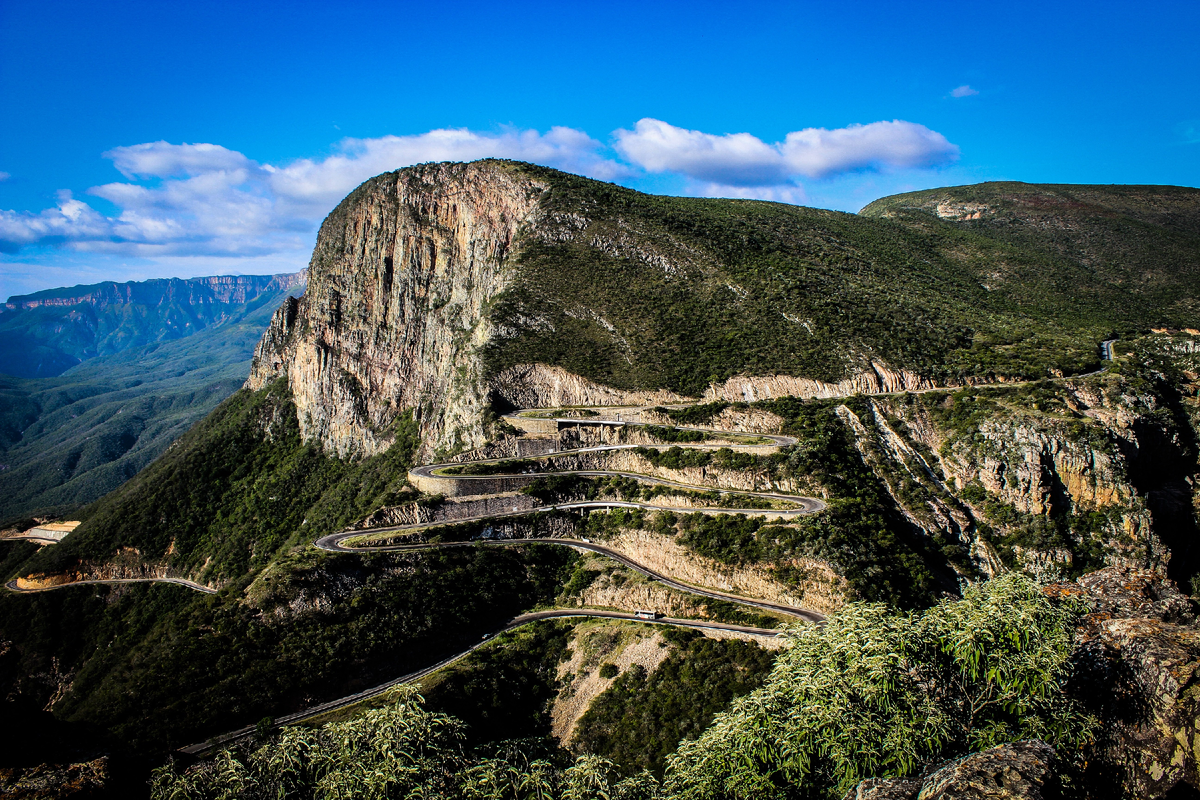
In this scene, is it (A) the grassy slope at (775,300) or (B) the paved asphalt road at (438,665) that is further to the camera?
(A) the grassy slope at (775,300)

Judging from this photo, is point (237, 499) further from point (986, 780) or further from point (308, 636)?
point (986, 780)

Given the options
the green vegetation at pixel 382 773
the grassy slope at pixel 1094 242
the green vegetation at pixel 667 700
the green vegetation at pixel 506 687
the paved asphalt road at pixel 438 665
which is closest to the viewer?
the green vegetation at pixel 382 773

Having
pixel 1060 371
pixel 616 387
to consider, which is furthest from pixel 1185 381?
pixel 616 387

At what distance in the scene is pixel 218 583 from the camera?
87.8m

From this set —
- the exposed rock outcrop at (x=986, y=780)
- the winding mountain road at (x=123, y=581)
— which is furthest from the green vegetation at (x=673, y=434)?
the winding mountain road at (x=123, y=581)

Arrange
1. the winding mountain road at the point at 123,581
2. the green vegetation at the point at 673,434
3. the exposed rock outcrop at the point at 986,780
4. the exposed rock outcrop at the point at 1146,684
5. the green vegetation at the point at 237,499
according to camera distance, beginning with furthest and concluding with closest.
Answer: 1. the green vegetation at the point at 237,499
2. the winding mountain road at the point at 123,581
3. the green vegetation at the point at 673,434
4. the exposed rock outcrop at the point at 1146,684
5. the exposed rock outcrop at the point at 986,780

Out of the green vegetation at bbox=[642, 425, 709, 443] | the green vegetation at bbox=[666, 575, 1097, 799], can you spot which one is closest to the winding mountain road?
the green vegetation at bbox=[642, 425, 709, 443]

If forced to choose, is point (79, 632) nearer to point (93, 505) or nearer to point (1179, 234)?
point (93, 505)

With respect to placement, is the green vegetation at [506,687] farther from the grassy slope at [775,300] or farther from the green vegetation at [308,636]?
the grassy slope at [775,300]

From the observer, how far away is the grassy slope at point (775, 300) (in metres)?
74.2

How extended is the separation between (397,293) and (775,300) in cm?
6886

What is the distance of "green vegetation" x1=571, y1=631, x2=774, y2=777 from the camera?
37.2 m

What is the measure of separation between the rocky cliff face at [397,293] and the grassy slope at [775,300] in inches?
432

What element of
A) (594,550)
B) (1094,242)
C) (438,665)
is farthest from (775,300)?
(1094,242)
